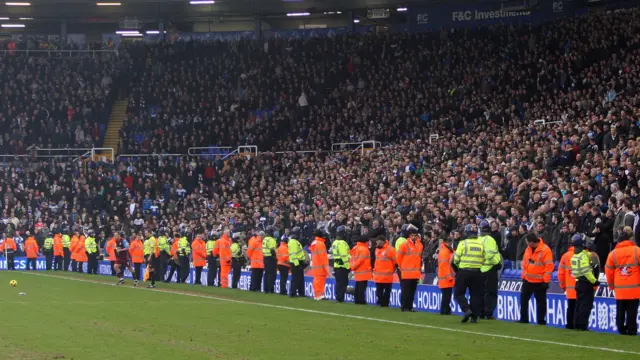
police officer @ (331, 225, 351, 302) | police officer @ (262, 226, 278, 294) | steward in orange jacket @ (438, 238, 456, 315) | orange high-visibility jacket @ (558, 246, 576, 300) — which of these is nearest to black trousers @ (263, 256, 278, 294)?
police officer @ (262, 226, 278, 294)

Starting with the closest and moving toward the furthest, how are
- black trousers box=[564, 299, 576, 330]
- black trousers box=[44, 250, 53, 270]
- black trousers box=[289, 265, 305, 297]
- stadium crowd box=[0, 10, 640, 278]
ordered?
black trousers box=[564, 299, 576, 330] < stadium crowd box=[0, 10, 640, 278] < black trousers box=[289, 265, 305, 297] < black trousers box=[44, 250, 53, 270]

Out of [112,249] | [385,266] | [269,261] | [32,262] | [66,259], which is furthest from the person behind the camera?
[32,262]

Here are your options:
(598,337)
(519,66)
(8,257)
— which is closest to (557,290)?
(598,337)

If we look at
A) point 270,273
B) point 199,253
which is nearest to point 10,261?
point 199,253

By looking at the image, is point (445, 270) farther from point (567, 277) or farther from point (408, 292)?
point (567, 277)

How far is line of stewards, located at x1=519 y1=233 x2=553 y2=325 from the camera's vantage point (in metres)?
22.2

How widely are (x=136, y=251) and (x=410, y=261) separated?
1835 cm

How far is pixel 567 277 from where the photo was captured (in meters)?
21.6

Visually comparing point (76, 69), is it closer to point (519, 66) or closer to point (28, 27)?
point (28, 27)

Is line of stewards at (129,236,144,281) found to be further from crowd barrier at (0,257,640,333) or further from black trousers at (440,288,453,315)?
black trousers at (440,288,453,315)

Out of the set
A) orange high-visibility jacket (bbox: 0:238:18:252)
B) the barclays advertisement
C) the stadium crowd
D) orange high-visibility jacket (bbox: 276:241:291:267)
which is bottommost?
orange high-visibility jacket (bbox: 0:238:18:252)

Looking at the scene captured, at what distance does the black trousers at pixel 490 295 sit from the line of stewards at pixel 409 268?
253 centimetres

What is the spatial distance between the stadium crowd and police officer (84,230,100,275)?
2206 mm

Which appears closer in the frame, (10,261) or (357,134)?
(10,261)
